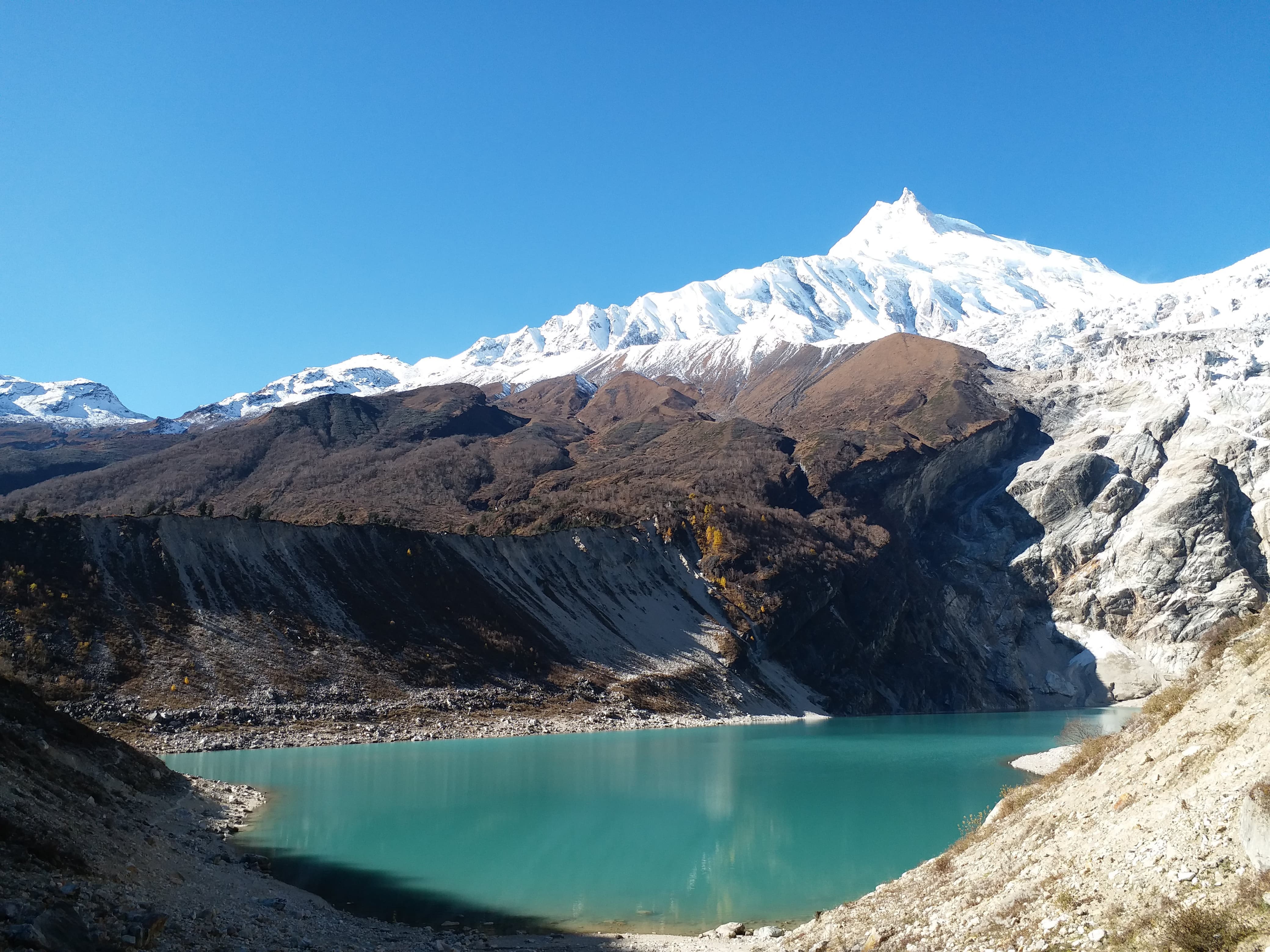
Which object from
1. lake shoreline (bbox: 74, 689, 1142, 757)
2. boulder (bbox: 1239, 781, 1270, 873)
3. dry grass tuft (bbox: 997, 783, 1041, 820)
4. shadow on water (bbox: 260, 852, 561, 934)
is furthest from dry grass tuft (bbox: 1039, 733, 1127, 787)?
lake shoreline (bbox: 74, 689, 1142, 757)

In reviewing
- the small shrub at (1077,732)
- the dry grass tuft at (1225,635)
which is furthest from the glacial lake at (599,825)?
the dry grass tuft at (1225,635)

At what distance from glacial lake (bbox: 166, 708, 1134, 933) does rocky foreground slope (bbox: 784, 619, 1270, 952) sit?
7090 millimetres

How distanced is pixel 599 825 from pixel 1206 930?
26686mm

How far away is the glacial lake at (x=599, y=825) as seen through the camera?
23547mm

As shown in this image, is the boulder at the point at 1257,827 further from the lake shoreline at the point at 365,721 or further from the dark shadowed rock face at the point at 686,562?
the dark shadowed rock face at the point at 686,562

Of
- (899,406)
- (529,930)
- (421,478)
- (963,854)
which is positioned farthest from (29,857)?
(899,406)

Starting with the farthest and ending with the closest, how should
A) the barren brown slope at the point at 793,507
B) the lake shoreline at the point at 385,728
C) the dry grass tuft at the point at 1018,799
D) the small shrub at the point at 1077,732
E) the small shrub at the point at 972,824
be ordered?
the barren brown slope at the point at 793,507
the small shrub at the point at 1077,732
the lake shoreline at the point at 385,728
the small shrub at the point at 972,824
the dry grass tuft at the point at 1018,799

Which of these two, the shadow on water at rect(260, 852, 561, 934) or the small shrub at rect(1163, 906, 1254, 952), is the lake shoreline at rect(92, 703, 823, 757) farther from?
the small shrub at rect(1163, 906, 1254, 952)

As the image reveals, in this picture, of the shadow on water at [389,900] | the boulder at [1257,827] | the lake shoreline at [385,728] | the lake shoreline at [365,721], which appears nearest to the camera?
the boulder at [1257,827]

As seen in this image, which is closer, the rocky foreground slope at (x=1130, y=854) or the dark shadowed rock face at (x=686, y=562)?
the rocky foreground slope at (x=1130, y=854)

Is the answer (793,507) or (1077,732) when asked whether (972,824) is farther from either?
(793,507)

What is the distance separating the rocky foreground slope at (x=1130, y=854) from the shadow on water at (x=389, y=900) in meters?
7.71

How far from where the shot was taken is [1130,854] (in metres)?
12.0

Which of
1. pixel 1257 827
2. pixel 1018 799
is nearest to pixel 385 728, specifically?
pixel 1018 799
